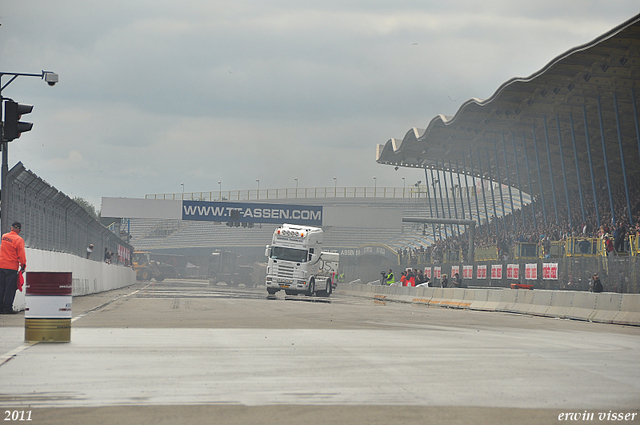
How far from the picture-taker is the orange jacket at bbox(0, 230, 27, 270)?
1591 centimetres

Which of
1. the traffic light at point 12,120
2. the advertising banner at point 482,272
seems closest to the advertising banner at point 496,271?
the advertising banner at point 482,272

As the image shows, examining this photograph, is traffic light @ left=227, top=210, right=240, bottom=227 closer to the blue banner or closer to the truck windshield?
the blue banner

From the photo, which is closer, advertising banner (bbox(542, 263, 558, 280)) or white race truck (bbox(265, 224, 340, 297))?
advertising banner (bbox(542, 263, 558, 280))

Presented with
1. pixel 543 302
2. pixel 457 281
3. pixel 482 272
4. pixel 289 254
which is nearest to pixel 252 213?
pixel 289 254

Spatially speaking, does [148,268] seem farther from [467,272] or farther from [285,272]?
[467,272]

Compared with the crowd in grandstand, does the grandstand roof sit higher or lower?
higher

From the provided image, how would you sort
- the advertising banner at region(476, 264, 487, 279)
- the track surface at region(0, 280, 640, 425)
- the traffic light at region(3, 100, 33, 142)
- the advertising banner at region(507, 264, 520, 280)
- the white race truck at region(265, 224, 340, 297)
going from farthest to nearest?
the white race truck at region(265, 224, 340, 297), the advertising banner at region(476, 264, 487, 279), the advertising banner at region(507, 264, 520, 280), the traffic light at region(3, 100, 33, 142), the track surface at region(0, 280, 640, 425)

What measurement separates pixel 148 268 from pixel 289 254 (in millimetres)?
46918

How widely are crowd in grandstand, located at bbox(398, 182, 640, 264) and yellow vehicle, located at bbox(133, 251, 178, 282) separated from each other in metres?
30.2

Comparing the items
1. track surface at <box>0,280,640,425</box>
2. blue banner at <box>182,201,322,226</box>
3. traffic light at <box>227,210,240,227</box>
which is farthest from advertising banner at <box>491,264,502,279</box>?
traffic light at <box>227,210,240,227</box>

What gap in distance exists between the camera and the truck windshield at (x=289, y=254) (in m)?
39.5

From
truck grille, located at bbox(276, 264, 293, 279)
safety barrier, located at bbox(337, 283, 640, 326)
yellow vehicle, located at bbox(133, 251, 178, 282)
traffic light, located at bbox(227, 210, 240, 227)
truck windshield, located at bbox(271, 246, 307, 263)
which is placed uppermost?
traffic light, located at bbox(227, 210, 240, 227)

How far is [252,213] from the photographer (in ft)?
202

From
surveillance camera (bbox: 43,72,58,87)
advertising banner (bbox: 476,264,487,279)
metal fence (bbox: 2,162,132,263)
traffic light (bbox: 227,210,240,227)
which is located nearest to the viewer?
metal fence (bbox: 2,162,132,263)
